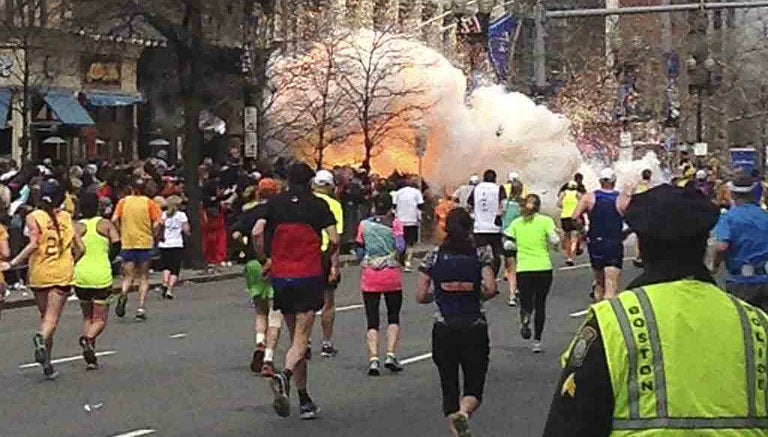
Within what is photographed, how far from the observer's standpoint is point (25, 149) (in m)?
34.6

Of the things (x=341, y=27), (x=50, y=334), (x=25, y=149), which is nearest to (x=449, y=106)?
(x=341, y=27)

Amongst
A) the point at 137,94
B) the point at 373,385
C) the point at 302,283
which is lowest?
the point at 373,385

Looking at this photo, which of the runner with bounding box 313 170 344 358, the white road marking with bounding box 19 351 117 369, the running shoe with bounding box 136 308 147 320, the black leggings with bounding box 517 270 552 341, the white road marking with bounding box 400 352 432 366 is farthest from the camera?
the running shoe with bounding box 136 308 147 320

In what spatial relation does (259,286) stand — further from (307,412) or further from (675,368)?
(675,368)

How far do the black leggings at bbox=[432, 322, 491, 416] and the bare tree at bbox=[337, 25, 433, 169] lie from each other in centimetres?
3120

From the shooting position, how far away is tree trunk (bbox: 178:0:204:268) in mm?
30203

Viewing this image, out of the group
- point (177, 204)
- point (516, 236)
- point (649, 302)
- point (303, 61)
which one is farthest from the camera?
point (303, 61)

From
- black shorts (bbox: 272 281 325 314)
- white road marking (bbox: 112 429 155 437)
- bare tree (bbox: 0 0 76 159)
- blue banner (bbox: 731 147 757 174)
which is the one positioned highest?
bare tree (bbox: 0 0 76 159)

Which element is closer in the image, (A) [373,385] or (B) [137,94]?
(A) [373,385]

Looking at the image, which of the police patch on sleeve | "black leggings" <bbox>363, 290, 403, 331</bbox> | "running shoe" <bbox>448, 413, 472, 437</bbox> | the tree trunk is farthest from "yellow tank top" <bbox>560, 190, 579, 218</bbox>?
the police patch on sleeve

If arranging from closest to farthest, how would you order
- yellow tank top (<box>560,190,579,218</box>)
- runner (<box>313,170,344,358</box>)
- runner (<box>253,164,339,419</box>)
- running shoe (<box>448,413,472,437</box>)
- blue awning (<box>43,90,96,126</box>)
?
running shoe (<box>448,413,472,437</box>) < runner (<box>253,164,339,419</box>) < runner (<box>313,170,344,358</box>) < yellow tank top (<box>560,190,579,218</box>) < blue awning (<box>43,90,96,126</box>)

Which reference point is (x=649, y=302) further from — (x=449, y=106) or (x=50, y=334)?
(x=449, y=106)

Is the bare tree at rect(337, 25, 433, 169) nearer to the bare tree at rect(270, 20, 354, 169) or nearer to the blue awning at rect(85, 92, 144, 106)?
the bare tree at rect(270, 20, 354, 169)

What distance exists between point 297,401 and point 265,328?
175cm
